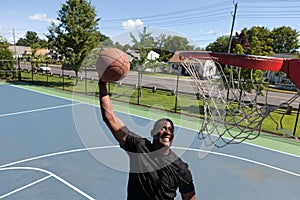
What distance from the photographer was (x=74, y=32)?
17328mm

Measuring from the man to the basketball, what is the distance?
0.15 meters

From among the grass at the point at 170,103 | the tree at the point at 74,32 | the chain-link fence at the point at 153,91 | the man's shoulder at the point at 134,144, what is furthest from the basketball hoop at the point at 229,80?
the tree at the point at 74,32

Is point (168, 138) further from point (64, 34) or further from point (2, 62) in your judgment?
point (2, 62)

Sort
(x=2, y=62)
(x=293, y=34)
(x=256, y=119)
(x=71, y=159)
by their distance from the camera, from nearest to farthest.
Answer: (x=256, y=119) < (x=71, y=159) < (x=2, y=62) < (x=293, y=34)

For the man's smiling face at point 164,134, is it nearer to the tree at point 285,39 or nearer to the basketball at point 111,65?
the basketball at point 111,65

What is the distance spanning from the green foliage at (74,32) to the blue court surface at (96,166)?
923 centimetres

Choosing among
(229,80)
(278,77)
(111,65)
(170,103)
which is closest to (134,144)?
(111,65)

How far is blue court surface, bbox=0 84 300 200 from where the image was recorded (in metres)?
5.19

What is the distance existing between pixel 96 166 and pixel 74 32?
13314 millimetres

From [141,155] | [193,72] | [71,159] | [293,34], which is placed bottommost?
[71,159]

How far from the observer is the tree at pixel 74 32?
17328 millimetres

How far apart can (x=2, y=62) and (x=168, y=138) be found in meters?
23.3

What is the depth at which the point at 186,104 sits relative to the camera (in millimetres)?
14273

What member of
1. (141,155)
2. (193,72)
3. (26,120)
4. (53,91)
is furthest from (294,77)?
(53,91)
